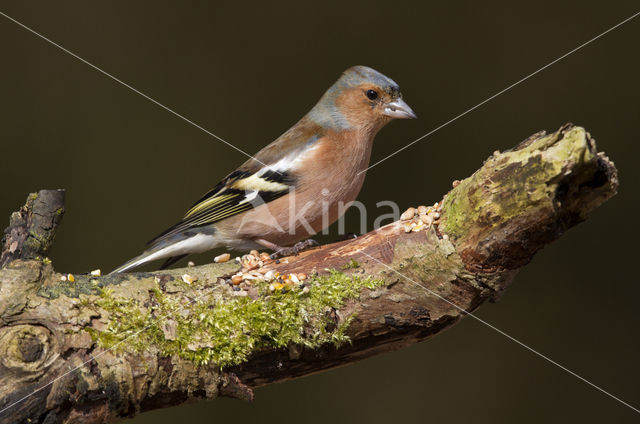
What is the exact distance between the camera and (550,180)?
5.78 ft

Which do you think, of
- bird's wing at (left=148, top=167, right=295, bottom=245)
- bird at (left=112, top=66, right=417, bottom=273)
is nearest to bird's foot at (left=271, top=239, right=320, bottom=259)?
bird at (left=112, top=66, right=417, bottom=273)

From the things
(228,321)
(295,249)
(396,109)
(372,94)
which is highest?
(372,94)

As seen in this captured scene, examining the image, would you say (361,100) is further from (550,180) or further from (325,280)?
(550,180)

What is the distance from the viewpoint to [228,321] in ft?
6.68

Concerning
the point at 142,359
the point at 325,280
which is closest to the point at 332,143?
the point at 325,280

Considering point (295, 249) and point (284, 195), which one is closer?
point (295, 249)

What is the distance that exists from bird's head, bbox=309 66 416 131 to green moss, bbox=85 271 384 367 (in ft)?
4.15

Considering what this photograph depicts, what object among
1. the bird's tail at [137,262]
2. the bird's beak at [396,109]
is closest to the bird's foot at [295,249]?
the bird's tail at [137,262]

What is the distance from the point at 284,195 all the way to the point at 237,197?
25 centimetres

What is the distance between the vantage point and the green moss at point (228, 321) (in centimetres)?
196

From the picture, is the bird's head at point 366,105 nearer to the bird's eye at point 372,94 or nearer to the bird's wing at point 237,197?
the bird's eye at point 372,94

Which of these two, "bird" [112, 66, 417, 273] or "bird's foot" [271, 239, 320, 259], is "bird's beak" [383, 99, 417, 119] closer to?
"bird" [112, 66, 417, 273]

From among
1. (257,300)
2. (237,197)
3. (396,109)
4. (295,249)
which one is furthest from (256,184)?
(257,300)

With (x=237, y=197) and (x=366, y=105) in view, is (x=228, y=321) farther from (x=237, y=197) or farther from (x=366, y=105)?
(x=366, y=105)
